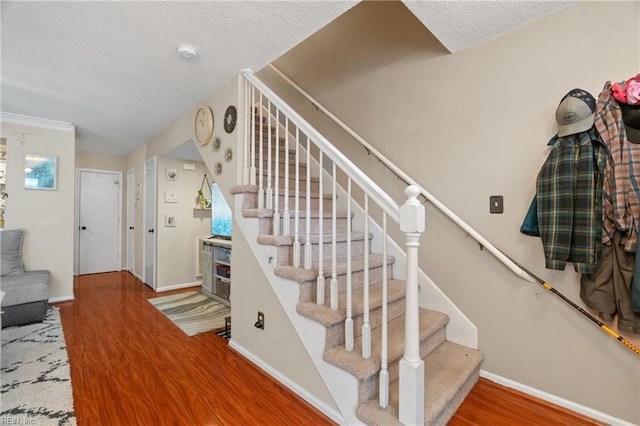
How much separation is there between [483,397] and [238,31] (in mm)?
2730

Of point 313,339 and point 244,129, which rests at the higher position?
point 244,129

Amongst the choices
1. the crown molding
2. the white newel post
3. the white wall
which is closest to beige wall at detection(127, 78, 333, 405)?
the white newel post

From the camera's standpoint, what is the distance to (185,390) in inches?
70.9

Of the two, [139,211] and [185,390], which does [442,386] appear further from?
[139,211]

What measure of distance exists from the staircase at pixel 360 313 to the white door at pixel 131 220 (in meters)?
4.05

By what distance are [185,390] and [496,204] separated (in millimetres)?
2320

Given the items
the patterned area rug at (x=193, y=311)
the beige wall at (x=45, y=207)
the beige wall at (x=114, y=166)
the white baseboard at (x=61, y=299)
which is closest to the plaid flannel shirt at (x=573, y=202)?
the patterned area rug at (x=193, y=311)

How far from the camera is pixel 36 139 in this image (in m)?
3.47

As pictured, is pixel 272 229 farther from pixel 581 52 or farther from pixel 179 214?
pixel 179 214

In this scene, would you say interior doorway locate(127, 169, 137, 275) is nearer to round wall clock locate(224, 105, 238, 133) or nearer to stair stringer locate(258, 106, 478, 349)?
round wall clock locate(224, 105, 238, 133)

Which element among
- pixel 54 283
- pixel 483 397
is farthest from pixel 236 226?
pixel 54 283

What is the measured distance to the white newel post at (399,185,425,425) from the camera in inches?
46.5

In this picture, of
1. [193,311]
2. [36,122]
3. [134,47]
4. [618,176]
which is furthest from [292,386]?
[36,122]

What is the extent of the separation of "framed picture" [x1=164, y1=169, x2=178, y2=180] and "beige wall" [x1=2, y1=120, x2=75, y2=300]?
107 centimetres
